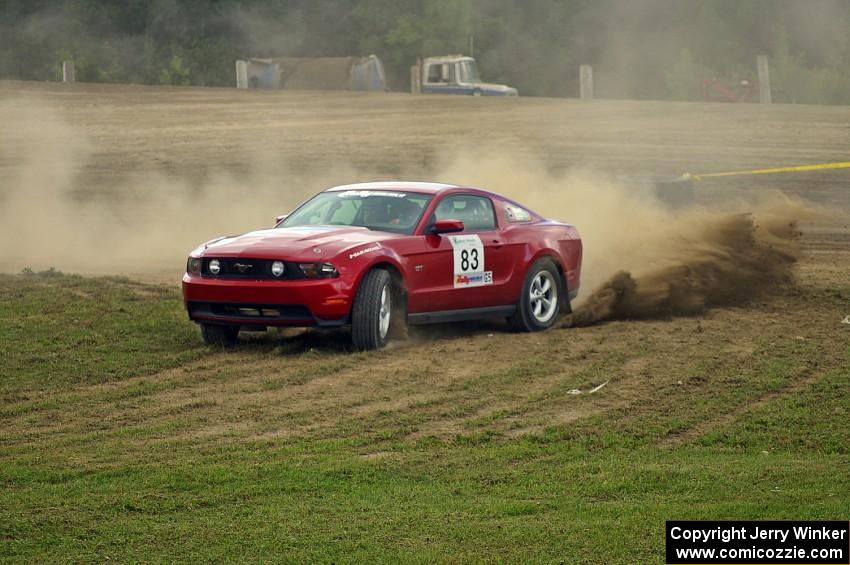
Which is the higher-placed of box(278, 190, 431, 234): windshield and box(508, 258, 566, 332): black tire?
box(278, 190, 431, 234): windshield

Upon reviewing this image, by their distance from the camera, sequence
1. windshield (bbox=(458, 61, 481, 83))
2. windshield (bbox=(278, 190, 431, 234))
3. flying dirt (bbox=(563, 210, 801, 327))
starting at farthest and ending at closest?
windshield (bbox=(458, 61, 481, 83)) → flying dirt (bbox=(563, 210, 801, 327)) → windshield (bbox=(278, 190, 431, 234))

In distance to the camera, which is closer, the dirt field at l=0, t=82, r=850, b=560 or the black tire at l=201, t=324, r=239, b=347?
the dirt field at l=0, t=82, r=850, b=560

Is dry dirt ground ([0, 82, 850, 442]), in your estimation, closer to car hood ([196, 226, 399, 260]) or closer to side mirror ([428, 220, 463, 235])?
car hood ([196, 226, 399, 260])

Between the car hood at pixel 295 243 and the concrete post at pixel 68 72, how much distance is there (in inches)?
1098

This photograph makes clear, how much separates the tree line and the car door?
20.4 metres

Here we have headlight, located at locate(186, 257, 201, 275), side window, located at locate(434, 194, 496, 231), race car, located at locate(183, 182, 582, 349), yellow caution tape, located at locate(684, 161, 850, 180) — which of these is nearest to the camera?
race car, located at locate(183, 182, 582, 349)

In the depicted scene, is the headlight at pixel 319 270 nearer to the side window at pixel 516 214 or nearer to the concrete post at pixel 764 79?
the side window at pixel 516 214

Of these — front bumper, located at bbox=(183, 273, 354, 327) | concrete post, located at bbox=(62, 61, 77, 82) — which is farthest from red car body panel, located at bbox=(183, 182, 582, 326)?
concrete post, located at bbox=(62, 61, 77, 82)

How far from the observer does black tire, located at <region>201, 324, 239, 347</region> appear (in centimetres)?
1177

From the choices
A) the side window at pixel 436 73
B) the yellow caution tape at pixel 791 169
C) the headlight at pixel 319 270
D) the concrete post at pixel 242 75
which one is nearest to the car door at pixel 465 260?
the headlight at pixel 319 270


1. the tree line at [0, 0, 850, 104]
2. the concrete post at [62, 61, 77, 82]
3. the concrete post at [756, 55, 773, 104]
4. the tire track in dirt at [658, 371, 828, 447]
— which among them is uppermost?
the tree line at [0, 0, 850, 104]

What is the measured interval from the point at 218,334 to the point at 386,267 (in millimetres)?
1500

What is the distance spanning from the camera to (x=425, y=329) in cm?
1305

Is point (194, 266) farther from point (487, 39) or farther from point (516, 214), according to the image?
point (487, 39)
